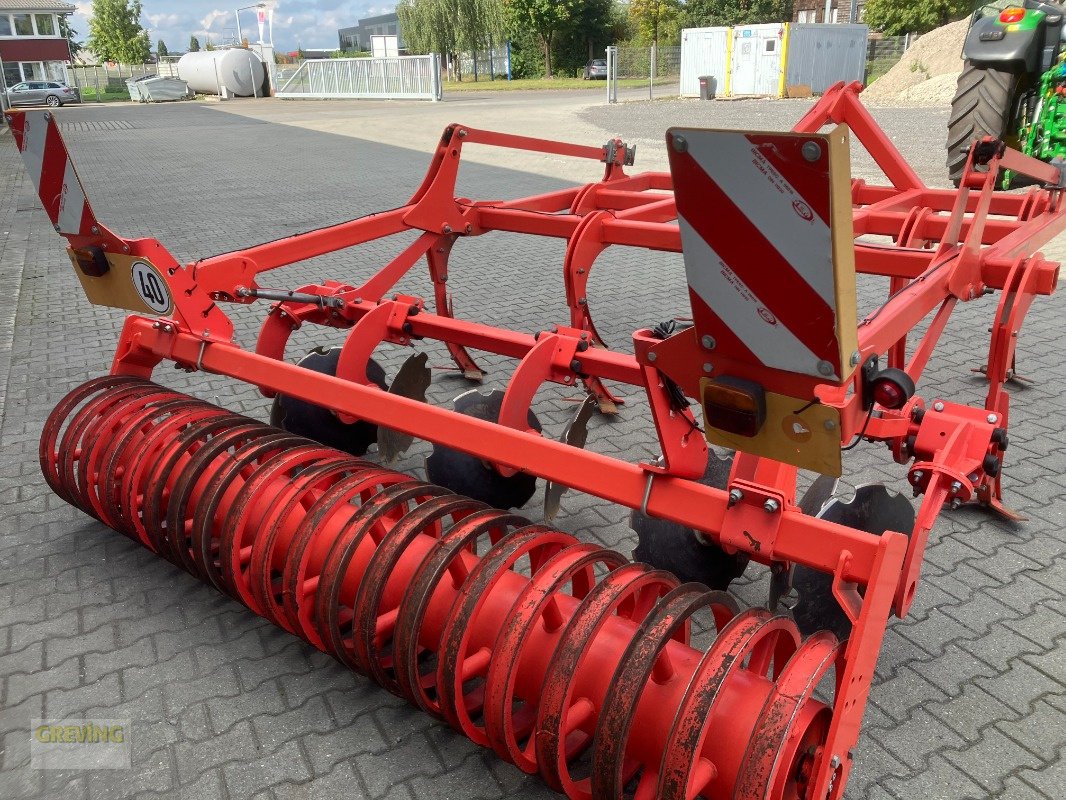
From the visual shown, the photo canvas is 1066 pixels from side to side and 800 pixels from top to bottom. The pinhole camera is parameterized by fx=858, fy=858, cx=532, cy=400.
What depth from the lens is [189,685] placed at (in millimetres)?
2689

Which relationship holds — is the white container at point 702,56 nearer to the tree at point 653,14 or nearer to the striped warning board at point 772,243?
the tree at point 653,14

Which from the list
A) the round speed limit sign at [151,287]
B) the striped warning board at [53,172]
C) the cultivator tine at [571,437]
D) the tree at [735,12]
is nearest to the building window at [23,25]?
the tree at [735,12]

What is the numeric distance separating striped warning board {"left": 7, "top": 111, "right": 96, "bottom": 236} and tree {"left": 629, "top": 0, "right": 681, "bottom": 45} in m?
51.3

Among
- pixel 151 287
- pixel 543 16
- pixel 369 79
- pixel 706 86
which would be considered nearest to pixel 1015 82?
pixel 151 287

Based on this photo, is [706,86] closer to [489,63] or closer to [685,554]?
[685,554]

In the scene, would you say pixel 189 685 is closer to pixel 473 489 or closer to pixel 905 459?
pixel 473 489

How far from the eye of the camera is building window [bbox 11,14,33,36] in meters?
53.3

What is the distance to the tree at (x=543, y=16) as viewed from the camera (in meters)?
49.5

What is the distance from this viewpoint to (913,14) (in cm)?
3838

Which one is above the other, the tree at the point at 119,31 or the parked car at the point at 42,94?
the tree at the point at 119,31

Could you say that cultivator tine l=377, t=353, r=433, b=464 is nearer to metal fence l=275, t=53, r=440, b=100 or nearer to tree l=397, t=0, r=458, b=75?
metal fence l=275, t=53, r=440, b=100

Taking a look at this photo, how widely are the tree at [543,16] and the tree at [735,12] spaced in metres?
7.21

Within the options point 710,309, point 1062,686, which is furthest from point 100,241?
point 1062,686

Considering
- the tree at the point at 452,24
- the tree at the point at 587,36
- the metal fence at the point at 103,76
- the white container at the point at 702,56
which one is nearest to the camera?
the white container at the point at 702,56
